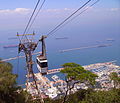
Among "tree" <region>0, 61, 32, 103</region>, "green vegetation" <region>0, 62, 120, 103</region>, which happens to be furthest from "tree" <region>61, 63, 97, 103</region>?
"tree" <region>0, 61, 32, 103</region>

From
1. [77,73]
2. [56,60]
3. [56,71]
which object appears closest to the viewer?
[77,73]

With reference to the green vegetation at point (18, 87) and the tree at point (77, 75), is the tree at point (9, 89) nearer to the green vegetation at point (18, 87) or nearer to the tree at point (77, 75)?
the green vegetation at point (18, 87)

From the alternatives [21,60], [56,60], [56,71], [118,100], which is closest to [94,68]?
[56,71]

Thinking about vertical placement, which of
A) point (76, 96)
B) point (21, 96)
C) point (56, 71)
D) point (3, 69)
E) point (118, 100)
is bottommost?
point (56, 71)

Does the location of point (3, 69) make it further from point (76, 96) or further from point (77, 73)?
point (76, 96)

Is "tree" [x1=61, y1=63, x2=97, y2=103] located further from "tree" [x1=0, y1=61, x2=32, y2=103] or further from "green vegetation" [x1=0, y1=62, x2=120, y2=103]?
"tree" [x1=0, y1=61, x2=32, y2=103]

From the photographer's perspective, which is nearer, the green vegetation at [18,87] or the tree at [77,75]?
the green vegetation at [18,87]

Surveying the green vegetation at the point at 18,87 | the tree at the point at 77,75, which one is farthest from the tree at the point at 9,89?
the tree at the point at 77,75

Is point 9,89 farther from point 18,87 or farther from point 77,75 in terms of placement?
point 77,75

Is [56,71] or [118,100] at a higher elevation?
[118,100]

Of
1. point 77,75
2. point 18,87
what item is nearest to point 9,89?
point 18,87

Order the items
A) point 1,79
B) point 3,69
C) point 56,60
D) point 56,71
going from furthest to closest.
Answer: point 56,60 < point 56,71 < point 3,69 < point 1,79
